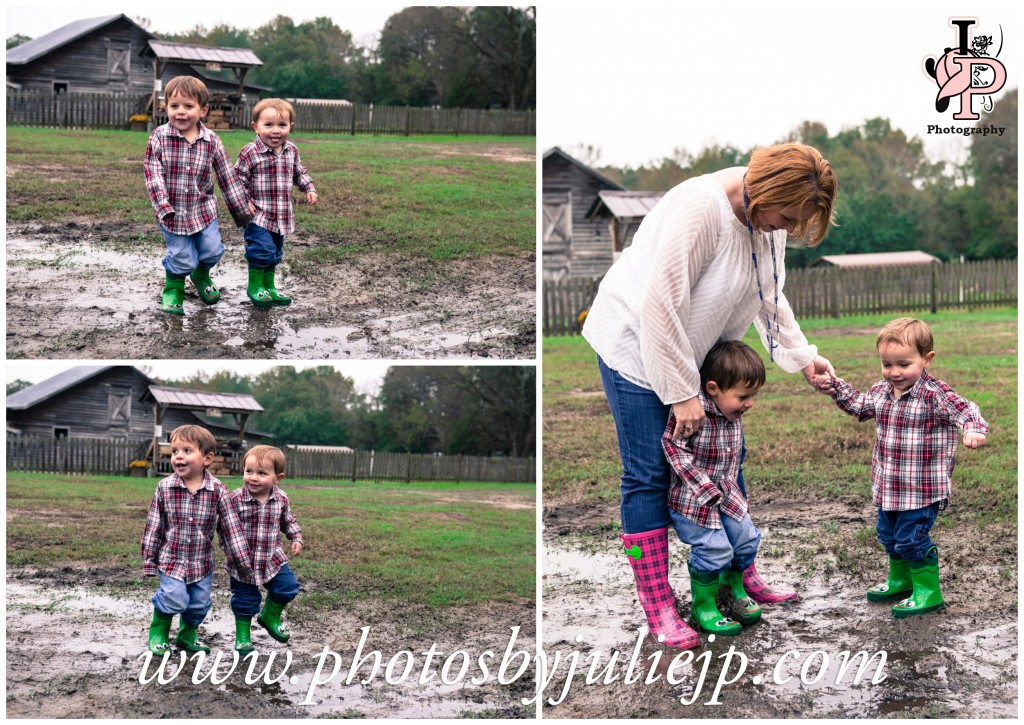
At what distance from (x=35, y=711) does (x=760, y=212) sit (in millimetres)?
2966

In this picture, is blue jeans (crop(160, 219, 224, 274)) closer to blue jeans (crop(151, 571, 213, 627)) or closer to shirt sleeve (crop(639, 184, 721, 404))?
blue jeans (crop(151, 571, 213, 627))

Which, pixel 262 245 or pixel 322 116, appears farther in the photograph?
pixel 322 116

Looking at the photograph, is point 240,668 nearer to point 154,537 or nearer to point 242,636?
point 242,636

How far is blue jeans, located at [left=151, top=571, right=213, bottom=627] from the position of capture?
353 centimetres

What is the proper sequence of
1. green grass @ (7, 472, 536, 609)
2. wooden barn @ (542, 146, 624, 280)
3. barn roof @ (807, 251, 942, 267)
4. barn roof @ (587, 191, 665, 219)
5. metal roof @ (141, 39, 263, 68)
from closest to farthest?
green grass @ (7, 472, 536, 609) < metal roof @ (141, 39, 263, 68) < barn roof @ (587, 191, 665, 219) < wooden barn @ (542, 146, 624, 280) < barn roof @ (807, 251, 942, 267)

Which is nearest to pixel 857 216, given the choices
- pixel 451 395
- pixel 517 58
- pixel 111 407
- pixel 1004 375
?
pixel 517 58

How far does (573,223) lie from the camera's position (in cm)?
2366

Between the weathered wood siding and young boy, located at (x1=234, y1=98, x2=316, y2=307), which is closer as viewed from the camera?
young boy, located at (x1=234, y1=98, x2=316, y2=307)

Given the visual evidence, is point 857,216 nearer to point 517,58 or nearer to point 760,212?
point 517,58

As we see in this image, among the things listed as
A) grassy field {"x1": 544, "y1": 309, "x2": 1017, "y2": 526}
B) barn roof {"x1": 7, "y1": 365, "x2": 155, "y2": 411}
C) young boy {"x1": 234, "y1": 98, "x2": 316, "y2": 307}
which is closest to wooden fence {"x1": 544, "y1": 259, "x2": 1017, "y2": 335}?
grassy field {"x1": 544, "y1": 309, "x2": 1017, "y2": 526}

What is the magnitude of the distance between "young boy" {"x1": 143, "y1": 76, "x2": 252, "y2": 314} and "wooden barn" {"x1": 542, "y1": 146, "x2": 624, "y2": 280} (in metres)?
18.7

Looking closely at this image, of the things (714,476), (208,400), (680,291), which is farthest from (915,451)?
(208,400)

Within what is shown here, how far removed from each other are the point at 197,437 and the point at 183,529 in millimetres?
350

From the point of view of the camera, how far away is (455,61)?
1348 centimetres
